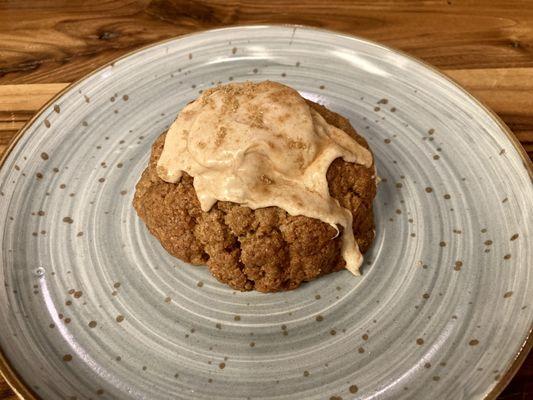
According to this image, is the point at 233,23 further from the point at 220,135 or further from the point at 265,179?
the point at 265,179

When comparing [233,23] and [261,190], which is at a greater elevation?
[233,23]

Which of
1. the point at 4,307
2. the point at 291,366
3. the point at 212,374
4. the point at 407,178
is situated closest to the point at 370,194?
the point at 407,178

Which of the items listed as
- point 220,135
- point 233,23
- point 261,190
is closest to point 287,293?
point 261,190

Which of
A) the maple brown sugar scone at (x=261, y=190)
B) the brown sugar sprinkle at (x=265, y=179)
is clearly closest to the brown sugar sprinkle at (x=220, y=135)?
the maple brown sugar scone at (x=261, y=190)

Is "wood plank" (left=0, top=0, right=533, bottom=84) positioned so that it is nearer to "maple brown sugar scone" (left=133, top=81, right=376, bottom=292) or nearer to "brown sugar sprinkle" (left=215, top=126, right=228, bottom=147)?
"maple brown sugar scone" (left=133, top=81, right=376, bottom=292)

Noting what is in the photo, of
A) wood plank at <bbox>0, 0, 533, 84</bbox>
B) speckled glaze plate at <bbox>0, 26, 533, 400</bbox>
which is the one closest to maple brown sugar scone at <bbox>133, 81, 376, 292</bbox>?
speckled glaze plate at <bbox>0, 26, 533, 400</bbox>

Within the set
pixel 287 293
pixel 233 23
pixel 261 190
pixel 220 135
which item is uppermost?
pixel 233 23

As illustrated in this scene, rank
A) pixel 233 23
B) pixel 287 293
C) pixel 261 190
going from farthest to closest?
pixel 233 23
pixel 287 293
pixel 261 190
